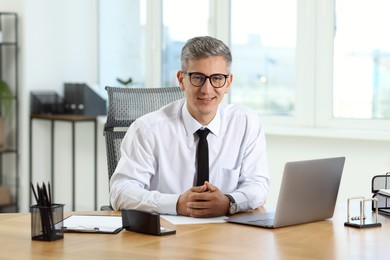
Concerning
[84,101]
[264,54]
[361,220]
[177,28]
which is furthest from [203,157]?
[84,101]

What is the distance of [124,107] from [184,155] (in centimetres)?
40

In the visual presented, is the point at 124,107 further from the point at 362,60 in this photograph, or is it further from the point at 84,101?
the point at 84,101

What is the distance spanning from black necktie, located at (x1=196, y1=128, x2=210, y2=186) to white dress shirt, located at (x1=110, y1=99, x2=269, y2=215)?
0.08ft

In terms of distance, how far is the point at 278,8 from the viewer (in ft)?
15.2

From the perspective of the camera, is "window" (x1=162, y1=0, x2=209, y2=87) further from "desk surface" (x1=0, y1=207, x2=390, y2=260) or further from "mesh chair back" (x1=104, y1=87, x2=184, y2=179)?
"desk surface" (x1=0, y1=207, x2=390, y2=260)

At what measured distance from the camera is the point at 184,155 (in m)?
2.83

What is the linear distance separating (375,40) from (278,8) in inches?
26.4

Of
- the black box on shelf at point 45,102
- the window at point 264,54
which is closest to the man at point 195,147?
the window at point 264,54

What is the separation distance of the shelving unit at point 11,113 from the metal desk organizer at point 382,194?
3.36m

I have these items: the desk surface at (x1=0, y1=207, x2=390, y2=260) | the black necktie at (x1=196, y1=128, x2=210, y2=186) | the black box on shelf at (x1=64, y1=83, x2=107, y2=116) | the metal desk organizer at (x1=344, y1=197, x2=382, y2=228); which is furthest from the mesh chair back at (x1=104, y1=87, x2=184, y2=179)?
the black box on shelf at (x1=64, y1=83, x2=107, y2=116)

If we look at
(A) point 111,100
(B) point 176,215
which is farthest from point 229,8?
(B) point 176,215

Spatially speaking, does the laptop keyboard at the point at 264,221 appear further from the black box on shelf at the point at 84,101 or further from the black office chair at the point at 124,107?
the black box on shelf at the point at 84,101

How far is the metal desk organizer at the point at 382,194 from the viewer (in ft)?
8.29

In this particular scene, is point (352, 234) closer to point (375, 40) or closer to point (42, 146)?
point (375, 40)
